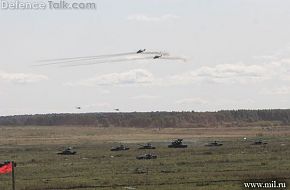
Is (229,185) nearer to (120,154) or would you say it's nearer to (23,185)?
(23,185)

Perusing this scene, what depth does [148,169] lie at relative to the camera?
224 feet

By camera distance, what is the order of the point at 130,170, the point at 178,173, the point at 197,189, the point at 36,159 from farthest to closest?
the point at 36,159 → the point at 130,170 → the point at 178,173 → the point at 197,189

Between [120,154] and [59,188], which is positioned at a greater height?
[120,154]

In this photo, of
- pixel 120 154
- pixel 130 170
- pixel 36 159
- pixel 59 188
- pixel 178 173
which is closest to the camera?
pixel 59 188

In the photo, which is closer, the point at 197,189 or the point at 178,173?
the point at 197,189

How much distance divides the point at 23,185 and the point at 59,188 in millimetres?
4312

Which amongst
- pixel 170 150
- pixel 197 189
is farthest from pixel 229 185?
pixel 170 150

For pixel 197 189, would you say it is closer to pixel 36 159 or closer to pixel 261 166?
pixel 261 166

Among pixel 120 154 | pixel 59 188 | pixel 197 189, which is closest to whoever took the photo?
pixel 197 189

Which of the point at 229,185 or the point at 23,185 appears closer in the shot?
the point at 229,185

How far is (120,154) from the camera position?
93062 millimetres

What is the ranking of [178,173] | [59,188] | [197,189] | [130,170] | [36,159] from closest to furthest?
[197,189] → [59,188] → [178,173] → [130,170] → [36,159]

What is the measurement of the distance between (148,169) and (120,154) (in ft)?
82.2

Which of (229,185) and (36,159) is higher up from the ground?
(36,159)
